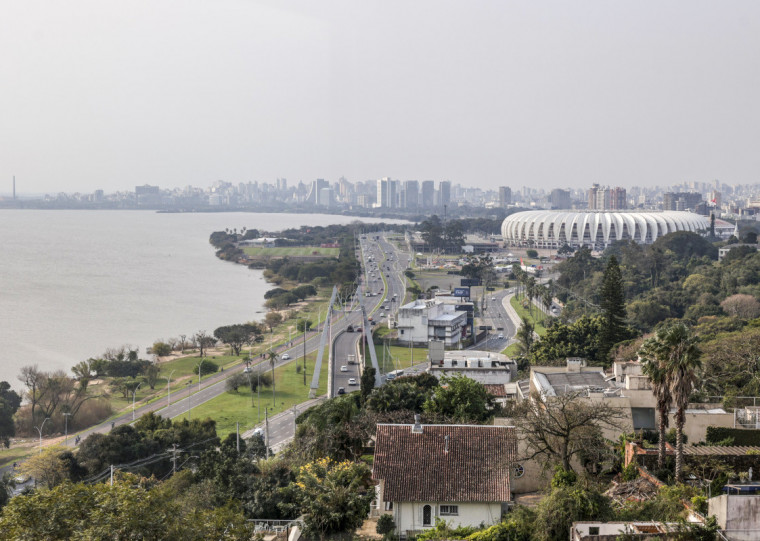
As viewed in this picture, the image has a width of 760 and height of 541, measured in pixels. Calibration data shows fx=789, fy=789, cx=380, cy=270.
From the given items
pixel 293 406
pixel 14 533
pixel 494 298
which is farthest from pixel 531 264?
pixel 14 533

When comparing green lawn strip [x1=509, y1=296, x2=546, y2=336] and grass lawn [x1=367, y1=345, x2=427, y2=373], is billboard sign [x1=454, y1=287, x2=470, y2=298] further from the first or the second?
grass lawn [x1=367, y1=345, x2=427, y2=373]

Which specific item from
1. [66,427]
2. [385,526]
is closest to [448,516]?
[385,526]

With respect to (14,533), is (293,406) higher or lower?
lower

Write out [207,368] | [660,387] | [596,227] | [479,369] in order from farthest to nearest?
1. [596,227]
2. [207,368]
3. [479,369]
4. [660,387]

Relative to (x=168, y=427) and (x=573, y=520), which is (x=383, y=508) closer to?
(x=573, y=520)

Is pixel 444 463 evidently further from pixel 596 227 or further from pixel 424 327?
pixel 596 227

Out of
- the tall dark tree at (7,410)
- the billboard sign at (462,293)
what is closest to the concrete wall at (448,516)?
the tall dark tree at (7,410)

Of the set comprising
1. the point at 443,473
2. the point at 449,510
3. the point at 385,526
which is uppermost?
the point at 443,473
